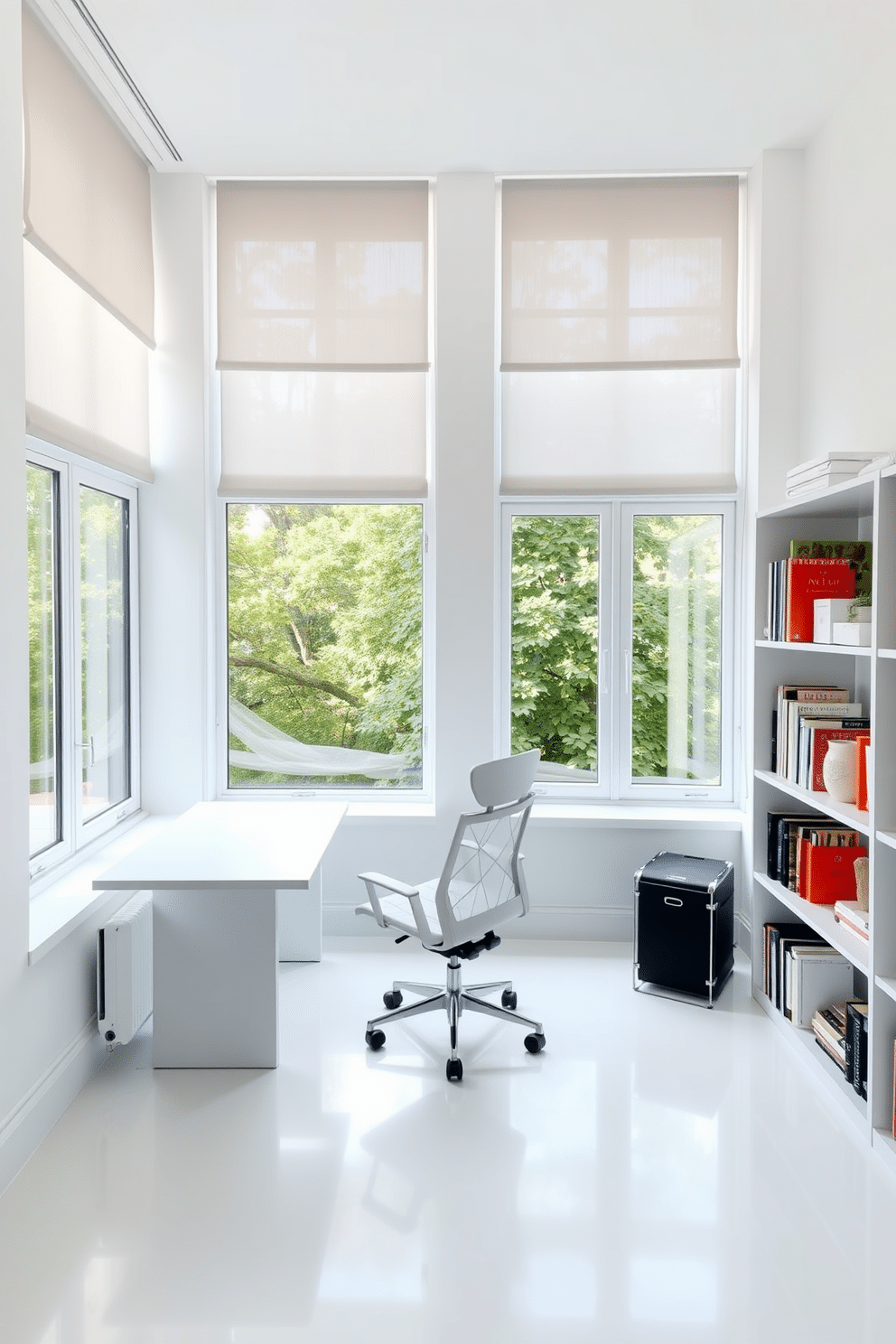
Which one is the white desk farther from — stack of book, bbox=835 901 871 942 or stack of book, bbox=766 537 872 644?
stack of book, bbox=766 537 872 644

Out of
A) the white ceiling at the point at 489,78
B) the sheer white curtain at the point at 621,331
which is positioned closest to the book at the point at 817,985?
the sheer white curtain at the point at 621,331

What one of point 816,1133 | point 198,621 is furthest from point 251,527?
point 816,1133

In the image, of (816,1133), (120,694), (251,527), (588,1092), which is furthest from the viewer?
(251,527)

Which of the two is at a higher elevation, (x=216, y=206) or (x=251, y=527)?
(x=216, y=206)

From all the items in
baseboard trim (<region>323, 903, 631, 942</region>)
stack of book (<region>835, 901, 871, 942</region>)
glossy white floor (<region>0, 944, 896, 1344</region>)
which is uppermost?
stack of book (<region>835, 901, 871, 942</region>)

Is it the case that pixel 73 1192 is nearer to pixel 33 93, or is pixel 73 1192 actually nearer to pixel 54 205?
pixel 54 205

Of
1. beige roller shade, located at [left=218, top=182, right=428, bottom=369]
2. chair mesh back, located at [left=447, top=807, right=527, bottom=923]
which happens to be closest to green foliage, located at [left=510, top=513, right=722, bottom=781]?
beige roller shade, located at [left=218, top=182, right=428, bottom=369]

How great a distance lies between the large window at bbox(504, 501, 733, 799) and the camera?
4.45 metres

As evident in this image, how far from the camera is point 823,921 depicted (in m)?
3.14

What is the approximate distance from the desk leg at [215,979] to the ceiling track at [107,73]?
9.71ft

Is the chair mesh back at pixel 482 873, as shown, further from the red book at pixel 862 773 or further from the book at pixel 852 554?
the book at pixel 852 554

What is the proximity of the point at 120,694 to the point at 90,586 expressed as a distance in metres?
0.58

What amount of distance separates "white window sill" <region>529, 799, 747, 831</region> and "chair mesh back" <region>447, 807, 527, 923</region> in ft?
3.36

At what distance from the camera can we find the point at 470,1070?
10.2 feet
